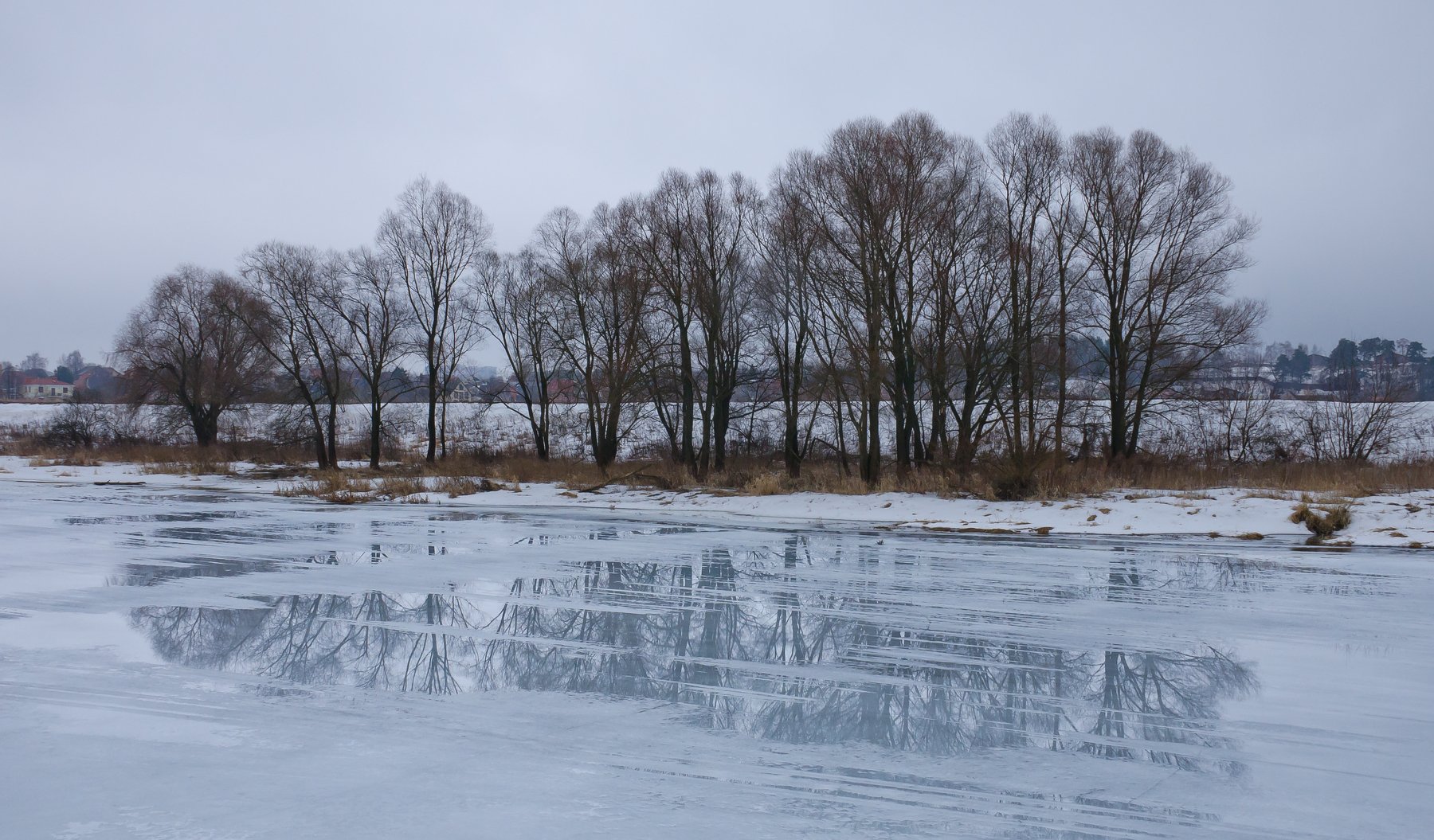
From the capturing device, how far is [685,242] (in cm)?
2884

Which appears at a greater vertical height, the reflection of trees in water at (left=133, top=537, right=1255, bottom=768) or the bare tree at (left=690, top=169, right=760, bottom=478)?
the bare tree at (left=690, top=169, right=760, bottom=478)

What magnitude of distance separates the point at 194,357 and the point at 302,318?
871 cm

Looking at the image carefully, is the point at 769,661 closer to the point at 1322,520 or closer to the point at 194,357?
the point at 1322,520

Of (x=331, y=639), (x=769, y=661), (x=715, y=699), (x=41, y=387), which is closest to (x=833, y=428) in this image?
(x=769, y=661)

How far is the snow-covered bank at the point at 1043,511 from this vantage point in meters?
16.1

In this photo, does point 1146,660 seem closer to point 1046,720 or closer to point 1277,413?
point 1046,720

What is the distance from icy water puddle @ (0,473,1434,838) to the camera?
4.75m

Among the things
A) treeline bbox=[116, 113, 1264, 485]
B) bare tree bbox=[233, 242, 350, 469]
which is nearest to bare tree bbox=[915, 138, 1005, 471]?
treeline bbox=[116, 113, 1264, 485]

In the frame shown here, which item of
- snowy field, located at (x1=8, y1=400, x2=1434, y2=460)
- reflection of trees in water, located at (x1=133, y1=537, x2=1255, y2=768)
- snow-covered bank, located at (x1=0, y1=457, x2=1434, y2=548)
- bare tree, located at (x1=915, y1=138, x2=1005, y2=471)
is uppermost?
bare tree, located at (x1=915, y1=138, x2=1005, y2=471)

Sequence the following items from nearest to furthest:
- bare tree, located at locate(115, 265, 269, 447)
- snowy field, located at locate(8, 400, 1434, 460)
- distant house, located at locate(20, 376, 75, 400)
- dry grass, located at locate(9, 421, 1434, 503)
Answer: dry grass, located at locate(9, 421, 1434, 503) → snowy field, located at locate(8, 400, 1434, 460) → bare tree, located at locate(115, 265, 269, 447) → distant house, located at locate(20, 376, 75, 400)

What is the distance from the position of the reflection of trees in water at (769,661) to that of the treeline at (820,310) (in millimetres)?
12728

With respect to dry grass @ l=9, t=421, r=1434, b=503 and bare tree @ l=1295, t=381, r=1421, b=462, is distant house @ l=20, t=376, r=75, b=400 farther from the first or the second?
bare tree @ l=1295, t=381, r=1421, b=462

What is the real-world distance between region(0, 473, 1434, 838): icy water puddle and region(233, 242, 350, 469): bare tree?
26466mm

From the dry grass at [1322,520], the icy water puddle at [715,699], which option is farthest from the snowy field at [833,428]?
the icy water puddle at [715,699]
